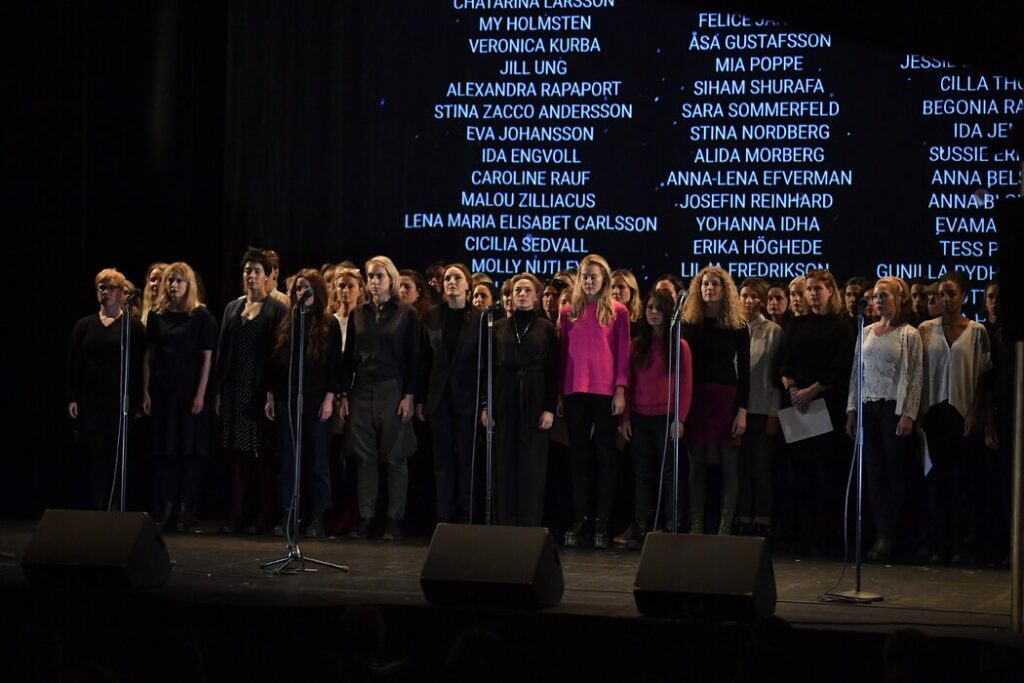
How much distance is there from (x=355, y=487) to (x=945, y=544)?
12.3 ft

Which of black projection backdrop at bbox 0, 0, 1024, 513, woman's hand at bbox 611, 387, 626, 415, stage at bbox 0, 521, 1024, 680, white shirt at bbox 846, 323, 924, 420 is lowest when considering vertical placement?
stage at bbox 0, 521, 1024, 680

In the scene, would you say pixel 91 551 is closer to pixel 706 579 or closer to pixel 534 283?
pixel 706 579

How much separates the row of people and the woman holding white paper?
12 mm

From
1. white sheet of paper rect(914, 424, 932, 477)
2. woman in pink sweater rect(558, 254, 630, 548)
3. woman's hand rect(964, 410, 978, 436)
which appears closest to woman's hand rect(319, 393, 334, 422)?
woman in pink sweater rect(558, 254, 630, 548)

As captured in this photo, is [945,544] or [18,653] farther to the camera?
[945,544]

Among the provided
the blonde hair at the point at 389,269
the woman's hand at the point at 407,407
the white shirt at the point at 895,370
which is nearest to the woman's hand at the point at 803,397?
the white shirt at the point at 895,370

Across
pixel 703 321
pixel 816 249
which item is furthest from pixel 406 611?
pixel 816 249

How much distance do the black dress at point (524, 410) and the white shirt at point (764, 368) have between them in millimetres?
1207

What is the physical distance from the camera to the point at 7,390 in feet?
32.4

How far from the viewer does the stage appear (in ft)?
17.2

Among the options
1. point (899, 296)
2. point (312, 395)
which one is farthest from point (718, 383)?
point (312, 395)

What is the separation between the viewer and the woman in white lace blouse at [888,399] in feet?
26.3

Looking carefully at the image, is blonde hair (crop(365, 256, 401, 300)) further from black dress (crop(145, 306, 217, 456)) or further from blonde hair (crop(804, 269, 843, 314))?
blonde hair (crop(804, 269, 843, 314))

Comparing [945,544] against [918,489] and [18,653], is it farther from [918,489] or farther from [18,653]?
[18,653]
